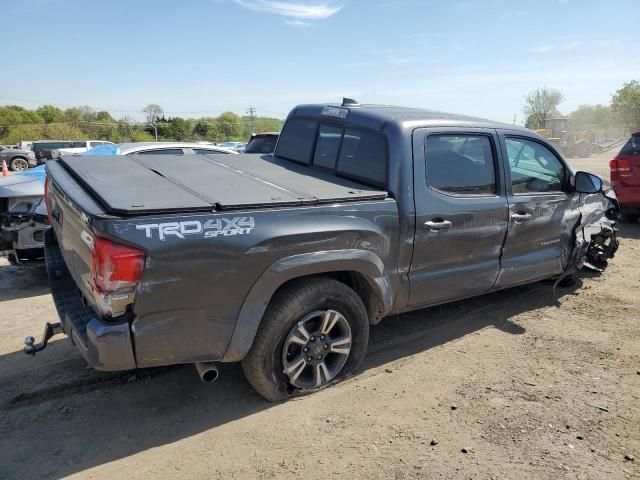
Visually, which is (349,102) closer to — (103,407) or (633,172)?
(103,407)

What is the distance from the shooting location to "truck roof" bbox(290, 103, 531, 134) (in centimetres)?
365

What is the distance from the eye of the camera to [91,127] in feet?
206

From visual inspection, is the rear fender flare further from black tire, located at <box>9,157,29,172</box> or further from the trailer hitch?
black tire, located at <box>9,157,29,172</box>

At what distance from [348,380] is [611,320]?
2.84 m

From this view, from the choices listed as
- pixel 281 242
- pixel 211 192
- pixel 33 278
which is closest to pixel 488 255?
pixel 281 242

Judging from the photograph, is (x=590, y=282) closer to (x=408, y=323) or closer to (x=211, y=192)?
(x=408, y=323)

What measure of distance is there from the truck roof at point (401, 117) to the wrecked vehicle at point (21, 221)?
3092mm

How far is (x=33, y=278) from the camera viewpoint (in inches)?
234

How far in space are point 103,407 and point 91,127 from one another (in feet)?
222

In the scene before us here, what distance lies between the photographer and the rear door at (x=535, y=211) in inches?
167

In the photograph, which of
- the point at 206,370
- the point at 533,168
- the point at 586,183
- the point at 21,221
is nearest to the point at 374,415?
the point at 206,370

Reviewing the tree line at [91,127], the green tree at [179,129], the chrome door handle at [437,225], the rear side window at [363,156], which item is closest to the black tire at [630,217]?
the chrome door handle at [437,225]

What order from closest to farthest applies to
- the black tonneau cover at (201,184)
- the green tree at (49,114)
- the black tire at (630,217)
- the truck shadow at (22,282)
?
the black tonneau cover at (201,184), the truck shadow at (22,282), the black tire at (630,217), the green tree at (49,114)

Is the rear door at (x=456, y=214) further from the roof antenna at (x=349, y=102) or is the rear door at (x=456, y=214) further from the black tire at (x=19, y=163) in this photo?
the black tire at (x=19, y=163)
